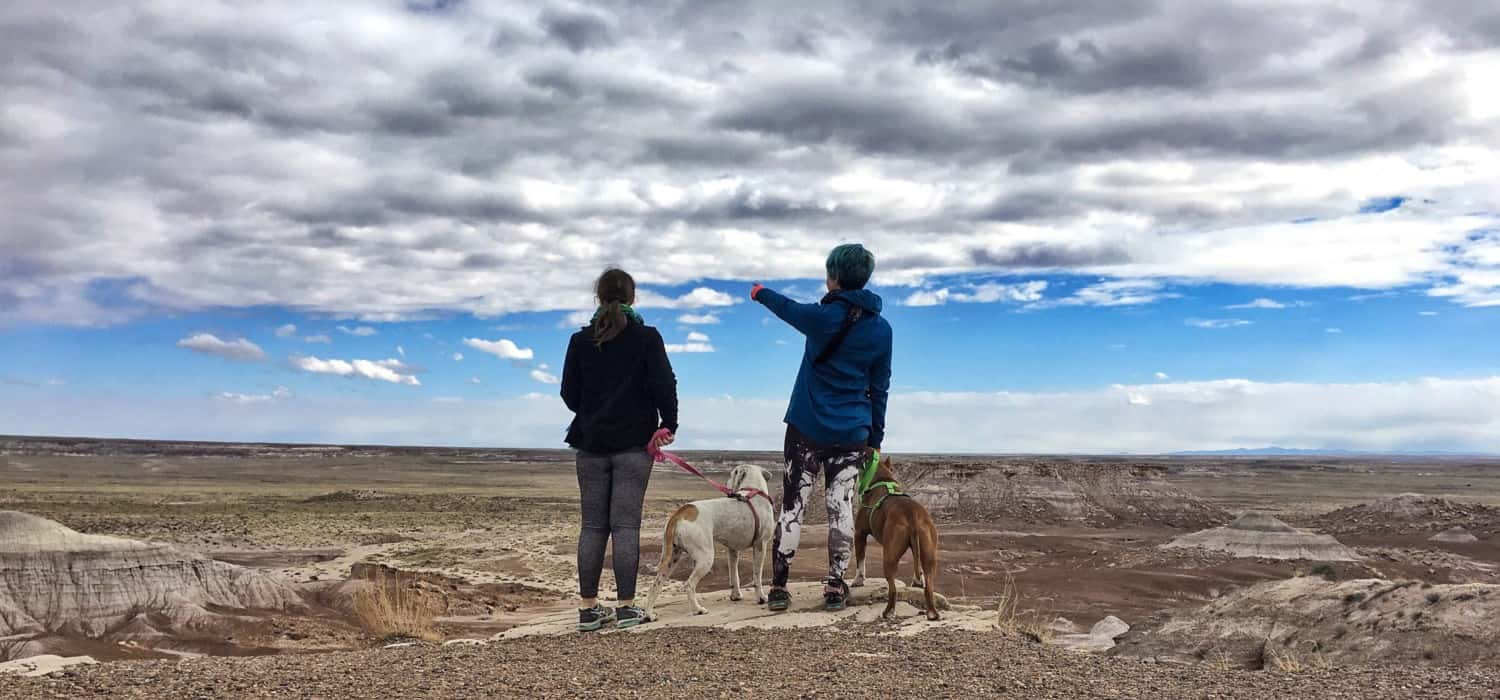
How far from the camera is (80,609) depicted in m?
12.0

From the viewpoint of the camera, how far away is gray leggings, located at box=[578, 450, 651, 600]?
24.1 feet

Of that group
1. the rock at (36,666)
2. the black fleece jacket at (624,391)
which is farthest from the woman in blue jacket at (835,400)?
the rock at (36,666)

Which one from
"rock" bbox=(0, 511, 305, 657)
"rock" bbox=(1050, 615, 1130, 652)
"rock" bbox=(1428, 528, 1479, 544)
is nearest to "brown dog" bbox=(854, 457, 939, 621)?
"rock" bbox=(1050, 615, 1130, 652)

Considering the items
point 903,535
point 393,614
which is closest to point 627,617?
point 903,535

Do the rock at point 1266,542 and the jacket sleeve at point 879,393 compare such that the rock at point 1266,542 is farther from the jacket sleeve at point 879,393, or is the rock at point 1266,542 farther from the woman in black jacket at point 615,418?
the woman in black jacket at point 615,418

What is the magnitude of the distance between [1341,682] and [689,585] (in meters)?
4.30

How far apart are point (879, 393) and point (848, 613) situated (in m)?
1.70

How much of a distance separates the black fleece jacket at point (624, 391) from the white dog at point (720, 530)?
27.9 inches

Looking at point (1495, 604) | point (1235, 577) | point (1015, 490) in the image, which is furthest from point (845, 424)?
point (1015, 490)

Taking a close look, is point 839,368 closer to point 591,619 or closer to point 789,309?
point 789,309

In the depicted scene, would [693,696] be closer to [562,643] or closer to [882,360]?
[562,643]

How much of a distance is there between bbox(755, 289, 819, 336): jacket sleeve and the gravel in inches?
85.9

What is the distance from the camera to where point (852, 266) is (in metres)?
7.64

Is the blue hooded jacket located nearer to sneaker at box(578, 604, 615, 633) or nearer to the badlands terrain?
the badlands terrain
